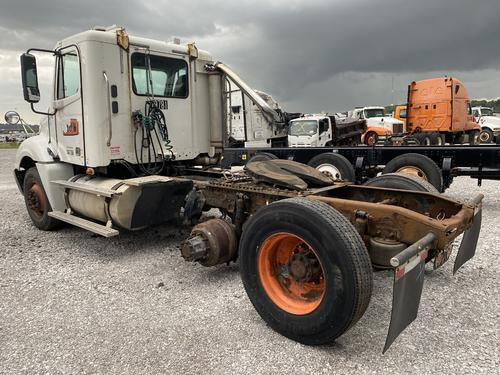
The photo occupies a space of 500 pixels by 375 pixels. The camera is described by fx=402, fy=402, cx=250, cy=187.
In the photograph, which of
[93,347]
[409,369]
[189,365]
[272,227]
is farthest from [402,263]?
[93,347]

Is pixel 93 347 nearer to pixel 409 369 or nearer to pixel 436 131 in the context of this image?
pixel 409 369

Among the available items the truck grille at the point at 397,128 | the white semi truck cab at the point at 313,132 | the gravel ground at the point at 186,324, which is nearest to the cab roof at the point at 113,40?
the gravel ground at the point at 186,324

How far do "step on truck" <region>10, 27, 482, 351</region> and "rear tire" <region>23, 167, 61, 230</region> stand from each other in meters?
0.03

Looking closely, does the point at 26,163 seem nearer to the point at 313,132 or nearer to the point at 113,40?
the point at 113,40

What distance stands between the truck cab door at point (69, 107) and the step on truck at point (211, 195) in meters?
0.02

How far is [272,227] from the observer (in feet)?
10.1

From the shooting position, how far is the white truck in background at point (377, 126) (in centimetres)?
2018

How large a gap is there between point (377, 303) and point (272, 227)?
137 cm

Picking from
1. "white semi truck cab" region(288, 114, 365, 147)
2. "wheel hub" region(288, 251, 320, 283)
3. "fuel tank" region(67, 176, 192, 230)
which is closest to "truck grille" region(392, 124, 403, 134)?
"white semi truck cab" region(288, 114, 365, 147)

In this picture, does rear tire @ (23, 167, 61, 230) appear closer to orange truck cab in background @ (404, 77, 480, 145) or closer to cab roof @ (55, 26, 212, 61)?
cab roof @ (55, 26, 212, 61)

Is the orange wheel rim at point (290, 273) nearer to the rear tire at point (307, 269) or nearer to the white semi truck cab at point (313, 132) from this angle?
the rear tire at point (307, 269)

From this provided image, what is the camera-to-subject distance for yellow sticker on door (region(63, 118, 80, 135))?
17.4 ft

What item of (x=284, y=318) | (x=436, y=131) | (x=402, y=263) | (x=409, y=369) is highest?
(x=436, y=131)

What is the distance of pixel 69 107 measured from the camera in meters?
5.42
